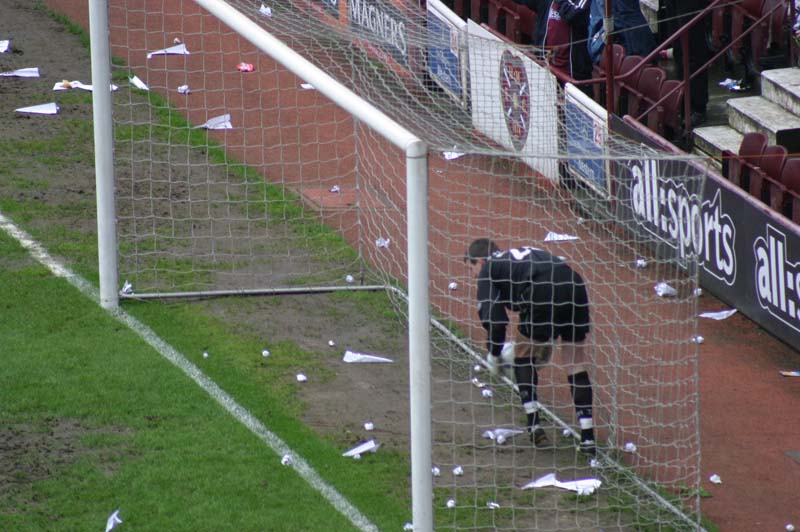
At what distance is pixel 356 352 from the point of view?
9.48 metres

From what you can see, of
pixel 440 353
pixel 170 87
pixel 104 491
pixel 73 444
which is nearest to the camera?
pixel 104 491

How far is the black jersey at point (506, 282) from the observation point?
7879mm

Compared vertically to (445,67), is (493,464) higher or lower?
lower

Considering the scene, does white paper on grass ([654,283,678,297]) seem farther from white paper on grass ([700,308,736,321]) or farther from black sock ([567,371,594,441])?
white paper on grass ([700,308,736,321])

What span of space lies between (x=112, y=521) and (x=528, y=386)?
252 centimetres

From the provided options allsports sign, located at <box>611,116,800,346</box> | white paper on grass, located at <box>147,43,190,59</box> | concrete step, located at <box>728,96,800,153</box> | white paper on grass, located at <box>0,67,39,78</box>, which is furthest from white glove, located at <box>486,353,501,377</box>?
white paper on grass, located at <box>0,67,39,78</box>

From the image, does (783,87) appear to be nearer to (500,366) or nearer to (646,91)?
(646,91)

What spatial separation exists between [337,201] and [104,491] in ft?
13.8

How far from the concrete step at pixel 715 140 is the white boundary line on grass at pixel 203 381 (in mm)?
4837

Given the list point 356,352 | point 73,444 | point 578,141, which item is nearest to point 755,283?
point 578,141

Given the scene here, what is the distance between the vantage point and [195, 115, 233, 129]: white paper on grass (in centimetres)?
1241

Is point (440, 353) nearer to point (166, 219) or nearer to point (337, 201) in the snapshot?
point (337, 201)

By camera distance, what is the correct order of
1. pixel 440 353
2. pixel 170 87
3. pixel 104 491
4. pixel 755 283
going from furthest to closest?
pixel 170 87 < pixel 755 283 < pixel 440 353 < pixel 104 491

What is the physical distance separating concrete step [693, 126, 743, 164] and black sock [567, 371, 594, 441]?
3869 millimetres
